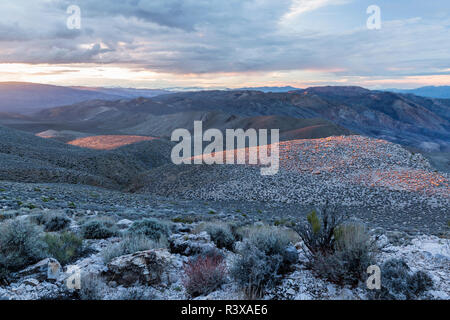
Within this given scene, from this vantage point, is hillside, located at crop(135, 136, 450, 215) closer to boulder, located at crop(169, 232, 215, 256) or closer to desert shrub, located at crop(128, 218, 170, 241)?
desert shrub, located at crop(128, 218, 170, 241)

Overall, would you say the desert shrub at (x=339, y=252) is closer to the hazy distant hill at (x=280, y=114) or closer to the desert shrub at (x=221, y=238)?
the desert shrub at (x=221, y=238)

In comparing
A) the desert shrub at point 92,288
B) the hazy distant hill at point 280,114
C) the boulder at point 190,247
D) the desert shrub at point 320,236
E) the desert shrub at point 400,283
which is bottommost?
the boulder at point 190,247

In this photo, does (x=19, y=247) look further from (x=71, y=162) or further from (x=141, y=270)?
(x=71, y=162)

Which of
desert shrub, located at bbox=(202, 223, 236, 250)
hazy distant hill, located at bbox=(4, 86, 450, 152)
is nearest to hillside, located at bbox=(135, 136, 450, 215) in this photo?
desert shrub, located at bbox=(202, 223, 236, 250)

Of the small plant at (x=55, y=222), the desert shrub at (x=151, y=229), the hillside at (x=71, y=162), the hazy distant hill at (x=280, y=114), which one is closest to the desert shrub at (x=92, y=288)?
the desert shrub at (x=151, y=229)

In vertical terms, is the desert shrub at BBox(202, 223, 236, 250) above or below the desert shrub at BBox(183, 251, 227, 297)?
below

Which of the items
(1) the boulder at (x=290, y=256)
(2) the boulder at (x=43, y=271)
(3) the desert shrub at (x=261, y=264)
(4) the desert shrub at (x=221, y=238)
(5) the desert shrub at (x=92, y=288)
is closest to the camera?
(5) the desert shrub at (x=92, y=288)
